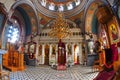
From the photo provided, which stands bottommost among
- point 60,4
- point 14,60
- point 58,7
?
point 14,60

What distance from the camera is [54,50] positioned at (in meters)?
16.5

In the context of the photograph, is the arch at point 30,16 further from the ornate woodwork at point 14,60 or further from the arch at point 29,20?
the ornate woodwork at point 14,60

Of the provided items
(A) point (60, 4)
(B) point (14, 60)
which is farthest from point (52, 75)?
(A) point (60, 4)

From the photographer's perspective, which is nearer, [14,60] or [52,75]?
[52,75]

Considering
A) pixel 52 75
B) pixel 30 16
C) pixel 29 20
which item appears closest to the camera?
pixel 52 75

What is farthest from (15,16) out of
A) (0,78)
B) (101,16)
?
(101,16)

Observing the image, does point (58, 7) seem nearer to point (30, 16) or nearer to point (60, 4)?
point (60, 4)

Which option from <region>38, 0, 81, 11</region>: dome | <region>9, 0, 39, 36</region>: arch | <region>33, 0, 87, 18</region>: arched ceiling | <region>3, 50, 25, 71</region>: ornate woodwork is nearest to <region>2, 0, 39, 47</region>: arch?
<region>9, 0, 39, 36</region>: arch

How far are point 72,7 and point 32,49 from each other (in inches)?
273

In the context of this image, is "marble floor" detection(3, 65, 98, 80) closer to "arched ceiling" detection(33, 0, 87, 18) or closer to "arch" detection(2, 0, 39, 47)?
"arch" detection(2, 0, 39, 47)

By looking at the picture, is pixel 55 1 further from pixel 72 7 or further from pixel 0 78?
pixel 0 78

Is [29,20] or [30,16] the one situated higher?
[30,16]

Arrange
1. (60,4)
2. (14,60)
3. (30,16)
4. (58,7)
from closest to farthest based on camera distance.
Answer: (14,60)
(30,16)
(58,7)
(60,4)

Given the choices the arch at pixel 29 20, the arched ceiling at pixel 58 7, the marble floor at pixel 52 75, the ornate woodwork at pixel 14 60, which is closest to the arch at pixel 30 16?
the arch at pixel 29 20
